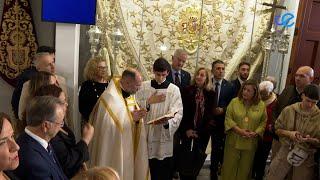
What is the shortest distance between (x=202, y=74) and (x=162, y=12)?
1.69 meters

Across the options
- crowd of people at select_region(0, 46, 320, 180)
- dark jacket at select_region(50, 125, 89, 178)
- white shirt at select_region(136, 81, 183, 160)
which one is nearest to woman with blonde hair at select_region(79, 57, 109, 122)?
crowd of people at select_region(0, 46, 320, 180)

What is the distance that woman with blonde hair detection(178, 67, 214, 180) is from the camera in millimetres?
4027

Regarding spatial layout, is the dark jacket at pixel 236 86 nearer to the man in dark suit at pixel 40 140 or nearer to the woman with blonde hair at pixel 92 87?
the woman with blonde hair at pixel 92 87

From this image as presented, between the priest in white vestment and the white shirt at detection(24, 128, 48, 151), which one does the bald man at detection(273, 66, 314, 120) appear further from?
the white shirt at detection(24, 128, 48, 151)

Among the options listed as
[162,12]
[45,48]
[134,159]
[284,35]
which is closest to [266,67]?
[284,35]

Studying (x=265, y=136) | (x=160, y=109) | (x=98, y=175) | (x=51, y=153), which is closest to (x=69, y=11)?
(x=160, y=109)

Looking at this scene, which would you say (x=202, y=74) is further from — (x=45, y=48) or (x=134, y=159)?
(x=45, y=48)

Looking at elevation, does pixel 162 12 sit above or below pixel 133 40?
above

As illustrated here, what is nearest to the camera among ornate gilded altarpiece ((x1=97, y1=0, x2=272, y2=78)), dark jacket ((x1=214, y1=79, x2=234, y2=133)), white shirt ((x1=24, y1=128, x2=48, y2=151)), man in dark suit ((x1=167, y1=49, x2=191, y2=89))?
white shirt ((x1=24, y1=128, x2=48, y2=151))

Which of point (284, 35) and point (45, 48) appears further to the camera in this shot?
point (284, 35)

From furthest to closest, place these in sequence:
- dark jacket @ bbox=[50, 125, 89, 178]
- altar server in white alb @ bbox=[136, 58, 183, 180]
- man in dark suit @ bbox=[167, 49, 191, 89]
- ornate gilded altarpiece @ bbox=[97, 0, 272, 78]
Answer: ornate gilded altarpiece @ bbox=[97, 0, 272, 78]
man in dark suit @ bbox=[167, 49, 191, 89]
altar server in white alb @ bbox=[136, 58, 183, 180]
dark jacket @ bbox=[50, 125, 89, 178]

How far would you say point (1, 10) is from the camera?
165 inches

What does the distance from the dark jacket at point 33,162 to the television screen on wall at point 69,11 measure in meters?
1.88

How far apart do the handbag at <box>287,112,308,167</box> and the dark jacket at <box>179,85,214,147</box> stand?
0.92 m
